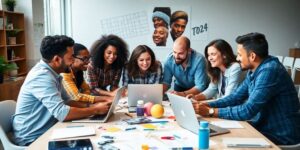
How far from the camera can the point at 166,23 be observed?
5.49 metres

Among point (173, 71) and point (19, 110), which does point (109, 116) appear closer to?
point (19, 110)

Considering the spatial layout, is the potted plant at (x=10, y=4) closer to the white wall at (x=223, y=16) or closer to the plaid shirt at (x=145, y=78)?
the white wall at (x=223, y=16)

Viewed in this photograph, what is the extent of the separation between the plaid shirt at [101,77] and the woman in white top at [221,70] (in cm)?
85

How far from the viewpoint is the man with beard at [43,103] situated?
1.94 meters

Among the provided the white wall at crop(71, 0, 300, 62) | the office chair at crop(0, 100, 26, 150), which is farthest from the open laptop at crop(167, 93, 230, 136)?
the white wall at crop(71, 0, 300, 62)

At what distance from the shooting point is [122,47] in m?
3.09

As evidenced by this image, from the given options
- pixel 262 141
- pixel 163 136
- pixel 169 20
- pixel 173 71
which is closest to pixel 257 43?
pixel 262 141

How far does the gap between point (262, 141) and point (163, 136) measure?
0.54 metres

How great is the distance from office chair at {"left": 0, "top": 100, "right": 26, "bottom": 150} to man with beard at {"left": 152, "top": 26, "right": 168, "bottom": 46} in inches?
143

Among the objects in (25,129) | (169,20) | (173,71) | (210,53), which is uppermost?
(169,20)

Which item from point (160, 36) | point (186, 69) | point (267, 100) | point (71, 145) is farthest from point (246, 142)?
point (160, 36)

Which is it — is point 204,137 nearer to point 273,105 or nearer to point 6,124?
point 273,105

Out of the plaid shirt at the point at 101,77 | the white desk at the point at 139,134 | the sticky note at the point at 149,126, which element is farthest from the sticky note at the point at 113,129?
the plaid shirt at the point at 101,77

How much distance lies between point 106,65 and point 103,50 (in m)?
0.16
